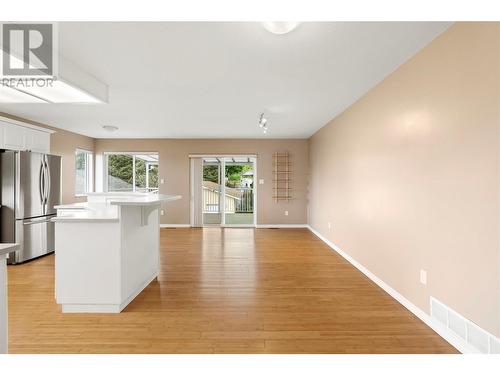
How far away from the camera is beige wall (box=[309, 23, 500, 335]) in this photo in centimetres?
174

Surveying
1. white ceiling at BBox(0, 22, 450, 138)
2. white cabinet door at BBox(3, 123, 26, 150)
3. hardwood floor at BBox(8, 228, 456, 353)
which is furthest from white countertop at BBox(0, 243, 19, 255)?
white cabinet door at BBox(3, 123, 26, 150)

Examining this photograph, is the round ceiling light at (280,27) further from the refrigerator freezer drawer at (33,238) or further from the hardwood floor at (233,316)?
the refrigerator freezer drawer at (33,238)

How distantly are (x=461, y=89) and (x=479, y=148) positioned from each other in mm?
486

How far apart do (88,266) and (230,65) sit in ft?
8.00

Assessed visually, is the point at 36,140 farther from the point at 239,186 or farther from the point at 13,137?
the point at 239,186

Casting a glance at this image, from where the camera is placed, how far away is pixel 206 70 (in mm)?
2932

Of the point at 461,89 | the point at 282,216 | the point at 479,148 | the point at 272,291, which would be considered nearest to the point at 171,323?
the point at 272,291

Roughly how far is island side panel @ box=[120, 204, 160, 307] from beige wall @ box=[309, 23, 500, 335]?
2806mm

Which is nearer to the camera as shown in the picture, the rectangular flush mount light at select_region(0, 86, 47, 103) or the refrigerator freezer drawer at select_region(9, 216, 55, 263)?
the rectangular flush mount light at select_region(0, 86, 47, 103)

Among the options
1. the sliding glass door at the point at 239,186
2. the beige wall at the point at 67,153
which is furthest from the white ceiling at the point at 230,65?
the sliding glass door at the point at 239,186

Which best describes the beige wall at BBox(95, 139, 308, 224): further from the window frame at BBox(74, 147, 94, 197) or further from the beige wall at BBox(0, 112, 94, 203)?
the beige wall at BBox(0, 112, 94, 203)

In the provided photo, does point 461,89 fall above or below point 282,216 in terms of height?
above

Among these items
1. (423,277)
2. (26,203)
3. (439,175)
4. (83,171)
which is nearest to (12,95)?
(26,203)
